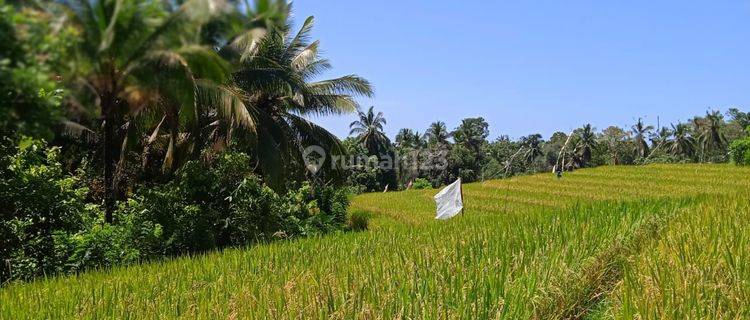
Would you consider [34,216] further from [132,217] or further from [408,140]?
[408,140]

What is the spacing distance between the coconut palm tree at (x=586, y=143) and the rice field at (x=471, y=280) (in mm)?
47016

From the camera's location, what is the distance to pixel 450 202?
13.8m

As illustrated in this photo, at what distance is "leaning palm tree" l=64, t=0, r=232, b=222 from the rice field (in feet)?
8.53

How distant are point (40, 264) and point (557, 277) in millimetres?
7595

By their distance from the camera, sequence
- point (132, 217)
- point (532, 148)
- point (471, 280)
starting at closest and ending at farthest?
point (471, 280), point (132, 217), point (532, 148)

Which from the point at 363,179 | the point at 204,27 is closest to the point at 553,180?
the point at 363,179

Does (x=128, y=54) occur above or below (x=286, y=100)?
below

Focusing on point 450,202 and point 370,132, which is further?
point 370,132

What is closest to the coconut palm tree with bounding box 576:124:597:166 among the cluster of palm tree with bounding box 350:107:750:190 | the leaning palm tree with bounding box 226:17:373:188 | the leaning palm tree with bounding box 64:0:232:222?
the cluster of palm tree with bounding box 350:107:750:190

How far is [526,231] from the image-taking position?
20.7ft

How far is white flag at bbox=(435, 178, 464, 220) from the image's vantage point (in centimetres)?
1340

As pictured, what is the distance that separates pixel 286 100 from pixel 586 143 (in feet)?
142

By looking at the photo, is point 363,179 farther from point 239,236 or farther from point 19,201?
point 19,201

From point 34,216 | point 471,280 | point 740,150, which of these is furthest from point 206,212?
point 740,150
